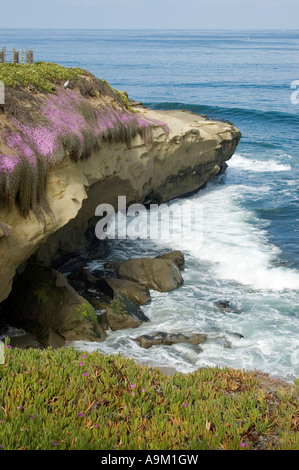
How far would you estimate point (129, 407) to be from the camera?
26.0ft

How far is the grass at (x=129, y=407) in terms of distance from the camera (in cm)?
707

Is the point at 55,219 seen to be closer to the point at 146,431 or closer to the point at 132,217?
the point at 146,431

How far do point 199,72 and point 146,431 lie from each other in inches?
3109

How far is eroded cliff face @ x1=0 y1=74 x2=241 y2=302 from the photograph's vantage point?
12.6 meters

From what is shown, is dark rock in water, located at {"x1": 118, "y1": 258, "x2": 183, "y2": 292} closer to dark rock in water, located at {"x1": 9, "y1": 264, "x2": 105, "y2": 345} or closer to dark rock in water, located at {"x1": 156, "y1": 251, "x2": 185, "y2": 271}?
dark rock in water, located at {"x1": 156, "y1": 251, "x2": 185, "y2": 271}

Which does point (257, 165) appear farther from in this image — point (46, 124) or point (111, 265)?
point (46, 124)

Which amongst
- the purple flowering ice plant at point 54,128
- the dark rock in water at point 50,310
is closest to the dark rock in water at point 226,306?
the dark rock in water at point 50,310

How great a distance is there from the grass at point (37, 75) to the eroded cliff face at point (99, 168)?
1.80ft

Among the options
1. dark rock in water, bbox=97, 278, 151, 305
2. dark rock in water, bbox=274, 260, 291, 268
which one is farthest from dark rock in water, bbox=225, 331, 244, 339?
dark rock in water, bbox=274, 260, 291, 268

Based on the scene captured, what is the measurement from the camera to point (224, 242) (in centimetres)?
2070

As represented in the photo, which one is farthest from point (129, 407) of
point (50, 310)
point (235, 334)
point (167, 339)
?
point (235, 334)

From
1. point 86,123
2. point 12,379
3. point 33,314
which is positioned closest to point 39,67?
point 86,123
